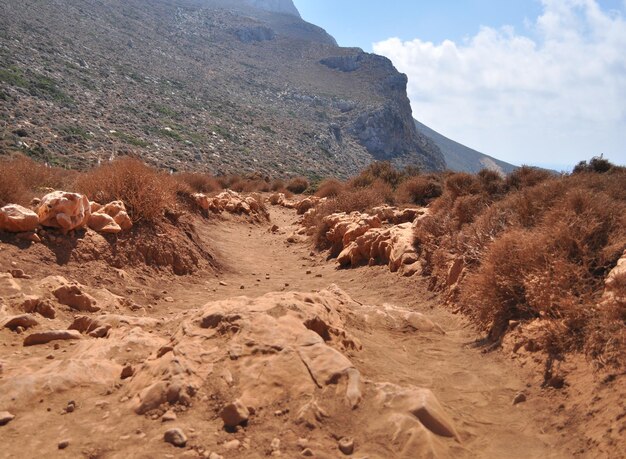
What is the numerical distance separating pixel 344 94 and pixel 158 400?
222 ft

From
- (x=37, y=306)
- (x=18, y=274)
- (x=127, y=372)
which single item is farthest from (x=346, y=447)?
(x=18, y=274)

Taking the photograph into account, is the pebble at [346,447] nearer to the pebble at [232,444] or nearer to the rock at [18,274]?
the pebble at [232,444]

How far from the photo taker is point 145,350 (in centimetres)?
401

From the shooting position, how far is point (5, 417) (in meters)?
3.07

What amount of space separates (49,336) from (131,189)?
466 centimetres

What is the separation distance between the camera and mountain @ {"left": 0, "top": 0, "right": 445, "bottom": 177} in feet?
95.0

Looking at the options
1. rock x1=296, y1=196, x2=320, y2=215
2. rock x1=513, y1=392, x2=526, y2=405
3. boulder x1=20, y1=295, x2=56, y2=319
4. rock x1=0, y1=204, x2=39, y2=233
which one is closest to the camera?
rock x1=513, y1=392, x2=526, y2=405

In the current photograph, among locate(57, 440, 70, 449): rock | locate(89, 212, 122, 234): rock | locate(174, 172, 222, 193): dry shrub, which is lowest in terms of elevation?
locate(174, 172, 222, 193): dry shrub

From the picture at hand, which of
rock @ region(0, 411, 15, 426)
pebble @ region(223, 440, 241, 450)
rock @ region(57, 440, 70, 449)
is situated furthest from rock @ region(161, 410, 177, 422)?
rock @ region(0, 411, 15, 426)

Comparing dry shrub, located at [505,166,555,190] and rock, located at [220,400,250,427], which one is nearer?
rock, located at [220,400,250,427]

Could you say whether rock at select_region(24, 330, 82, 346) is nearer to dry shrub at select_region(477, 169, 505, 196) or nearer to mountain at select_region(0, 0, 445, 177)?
dry shrub at select_region(477, 169, 505, 196)

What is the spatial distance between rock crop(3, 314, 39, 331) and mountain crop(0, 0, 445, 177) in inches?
502

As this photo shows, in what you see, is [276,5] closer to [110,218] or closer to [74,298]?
[110,218]

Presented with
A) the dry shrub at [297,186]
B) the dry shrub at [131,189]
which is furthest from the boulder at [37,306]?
the dry shrub at [297,186]
